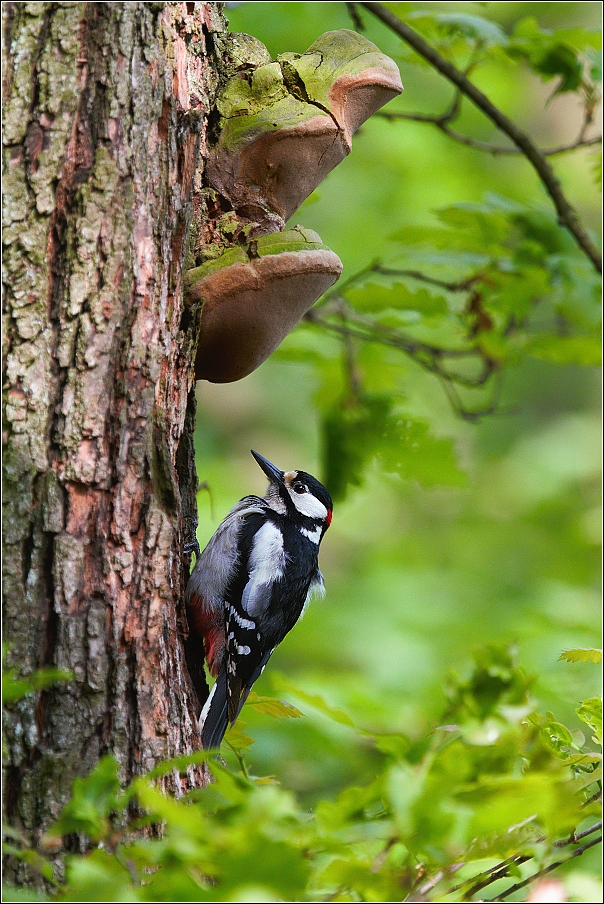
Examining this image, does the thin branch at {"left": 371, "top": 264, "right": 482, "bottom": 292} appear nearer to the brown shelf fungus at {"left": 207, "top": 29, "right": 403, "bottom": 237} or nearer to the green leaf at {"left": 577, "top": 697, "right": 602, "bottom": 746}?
the brown shelf fungus at {"left": 207, "top": 29, "right": 403, "bottom": 237}

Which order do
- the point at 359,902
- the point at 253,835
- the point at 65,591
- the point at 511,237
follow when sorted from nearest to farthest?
the point at 253,835 < the point at 359,902 < the point at 65,591 < the point at 511,237

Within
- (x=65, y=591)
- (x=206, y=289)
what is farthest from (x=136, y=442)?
(x=206, y=289)

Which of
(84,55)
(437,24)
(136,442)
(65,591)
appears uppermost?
(437,24)

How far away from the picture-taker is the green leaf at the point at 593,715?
5.23ft

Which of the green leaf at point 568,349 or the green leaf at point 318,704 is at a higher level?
the green leaf at point 568,349

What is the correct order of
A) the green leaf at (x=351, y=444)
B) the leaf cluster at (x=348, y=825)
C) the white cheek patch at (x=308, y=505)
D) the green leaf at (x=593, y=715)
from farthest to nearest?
1. the green leaf at (x=351, y=444)
2. the white cheek patch at (x=308, y=505)
3. the green leaf at (x=593, y=715)
4. the leaf cluster at (x=348, y=825)

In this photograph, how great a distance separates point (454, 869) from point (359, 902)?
163mm

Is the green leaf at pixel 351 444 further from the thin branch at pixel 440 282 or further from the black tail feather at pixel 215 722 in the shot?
the black tail feather at pixel 215 722

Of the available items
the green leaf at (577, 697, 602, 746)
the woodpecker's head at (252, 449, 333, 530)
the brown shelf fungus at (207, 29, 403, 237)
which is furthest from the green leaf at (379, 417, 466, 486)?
the green leaf at (577, 697, 602, 746)

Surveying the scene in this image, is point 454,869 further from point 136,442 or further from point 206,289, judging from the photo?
point 206,289

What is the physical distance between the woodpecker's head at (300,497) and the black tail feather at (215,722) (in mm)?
1313

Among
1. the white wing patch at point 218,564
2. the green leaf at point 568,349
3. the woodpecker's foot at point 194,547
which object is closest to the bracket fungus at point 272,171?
the woodpecker's foot at point 194,547

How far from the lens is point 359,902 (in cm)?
115

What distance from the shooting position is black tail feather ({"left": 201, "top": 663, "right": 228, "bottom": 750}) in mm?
2328
